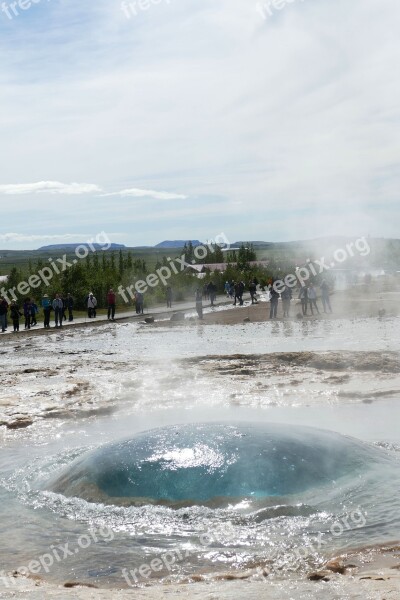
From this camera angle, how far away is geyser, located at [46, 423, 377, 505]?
6.29m

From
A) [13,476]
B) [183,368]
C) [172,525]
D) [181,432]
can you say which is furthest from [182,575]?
[183,368]

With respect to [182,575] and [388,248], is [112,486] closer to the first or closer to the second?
[182,575]

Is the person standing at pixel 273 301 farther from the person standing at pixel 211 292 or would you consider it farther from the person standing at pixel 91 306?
the person standing at pixel 211 292

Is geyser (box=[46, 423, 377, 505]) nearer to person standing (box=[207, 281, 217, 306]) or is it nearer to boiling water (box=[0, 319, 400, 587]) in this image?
boiling water (box=[0, 319, 400, 587])

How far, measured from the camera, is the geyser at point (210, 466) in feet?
20.6

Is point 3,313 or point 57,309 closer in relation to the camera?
point 3,313

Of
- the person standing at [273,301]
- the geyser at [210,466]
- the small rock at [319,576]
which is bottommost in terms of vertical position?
the small rock at [319,576]

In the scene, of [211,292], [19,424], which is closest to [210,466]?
[19,424]

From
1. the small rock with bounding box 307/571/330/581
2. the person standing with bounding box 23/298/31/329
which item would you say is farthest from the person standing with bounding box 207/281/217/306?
the small rock with bounding box 307/571/330/581

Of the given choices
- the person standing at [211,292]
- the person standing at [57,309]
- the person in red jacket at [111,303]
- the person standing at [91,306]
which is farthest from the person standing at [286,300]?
the person standing at [211,292]

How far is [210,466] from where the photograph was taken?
6.38 m

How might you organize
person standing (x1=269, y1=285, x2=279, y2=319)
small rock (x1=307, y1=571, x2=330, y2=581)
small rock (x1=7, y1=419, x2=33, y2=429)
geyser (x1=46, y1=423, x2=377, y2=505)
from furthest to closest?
person standing (x1=269, y1=285, x2=279, y2=319) < small rock (x1=7, y1=419, x2=33, y2=429) < geyser (x1=46, y1=423, x2=377, y2=505) < small rock (x1=307, y1=571, x2=330, y2=581)

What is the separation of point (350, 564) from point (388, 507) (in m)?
1.22

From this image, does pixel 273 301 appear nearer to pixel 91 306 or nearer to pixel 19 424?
pixel 91 306
